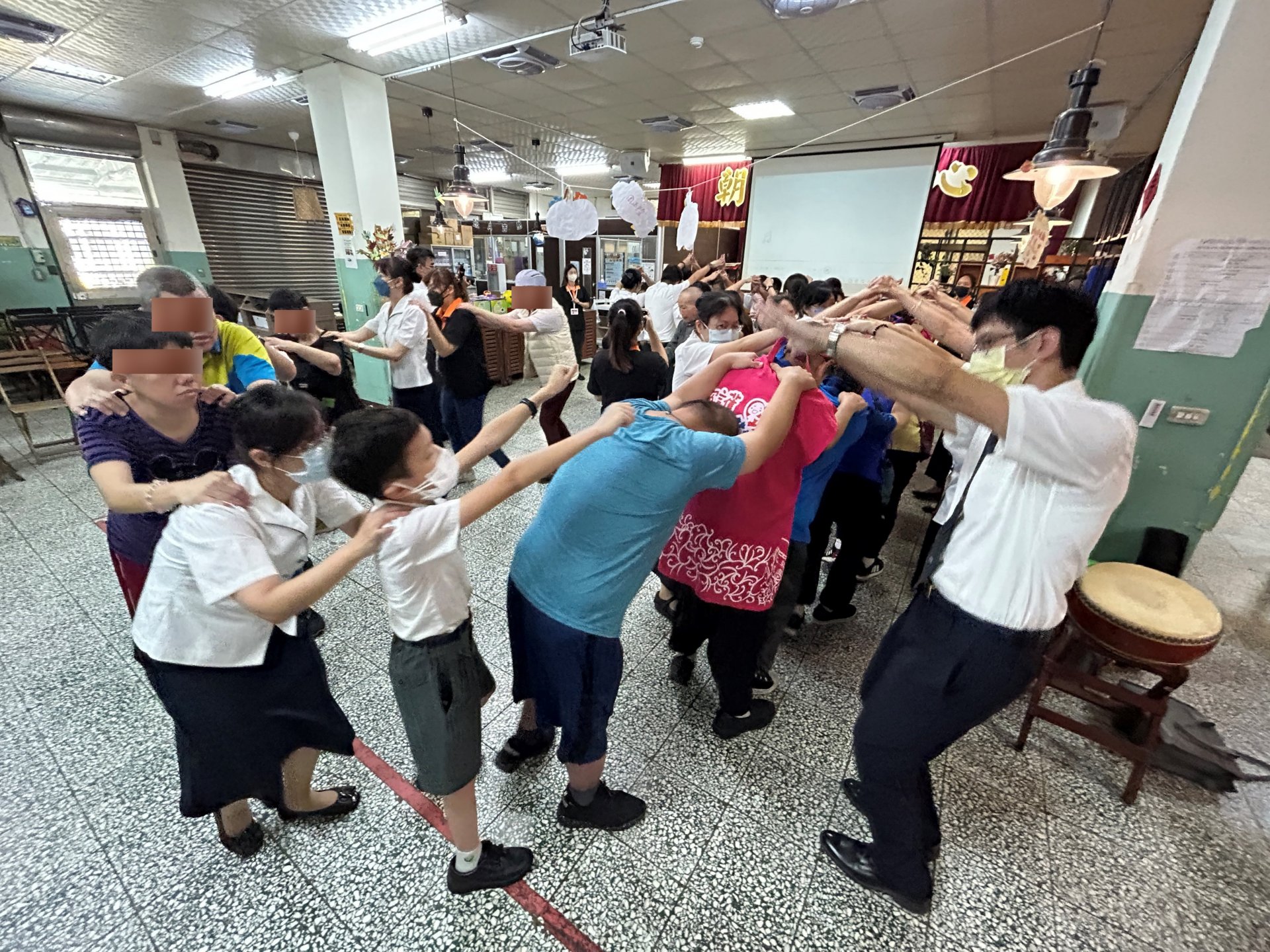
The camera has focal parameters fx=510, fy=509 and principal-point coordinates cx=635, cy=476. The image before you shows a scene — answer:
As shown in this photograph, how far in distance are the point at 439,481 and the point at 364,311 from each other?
5.63 m

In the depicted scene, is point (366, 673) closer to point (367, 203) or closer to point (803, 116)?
point (367, 203)

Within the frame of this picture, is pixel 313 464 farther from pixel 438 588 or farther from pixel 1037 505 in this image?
pixel 1037 505

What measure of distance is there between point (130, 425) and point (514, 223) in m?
12.1

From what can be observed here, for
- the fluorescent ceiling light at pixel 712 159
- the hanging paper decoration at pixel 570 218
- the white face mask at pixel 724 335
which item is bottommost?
the white face mask at pixel 724 335

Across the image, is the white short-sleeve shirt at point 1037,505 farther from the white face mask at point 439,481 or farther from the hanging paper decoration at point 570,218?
the hanging paper decoration at point 570,218

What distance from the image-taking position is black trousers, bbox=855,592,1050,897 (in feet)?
3.80

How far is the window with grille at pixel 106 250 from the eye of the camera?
7.25 m

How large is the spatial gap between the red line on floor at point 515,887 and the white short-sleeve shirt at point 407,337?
7.49 ft

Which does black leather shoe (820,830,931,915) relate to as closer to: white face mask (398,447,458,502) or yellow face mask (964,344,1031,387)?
yellow face mask (964,344,1031,387)

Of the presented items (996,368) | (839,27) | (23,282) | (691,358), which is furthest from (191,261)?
(996,368)

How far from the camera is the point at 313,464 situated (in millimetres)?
1199

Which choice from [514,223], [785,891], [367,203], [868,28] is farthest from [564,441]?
[514,223]

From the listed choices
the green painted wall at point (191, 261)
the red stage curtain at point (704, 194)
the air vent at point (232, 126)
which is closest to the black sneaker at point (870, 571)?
the red stage curtain at point (704, 194)

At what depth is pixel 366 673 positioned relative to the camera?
2166 mm
